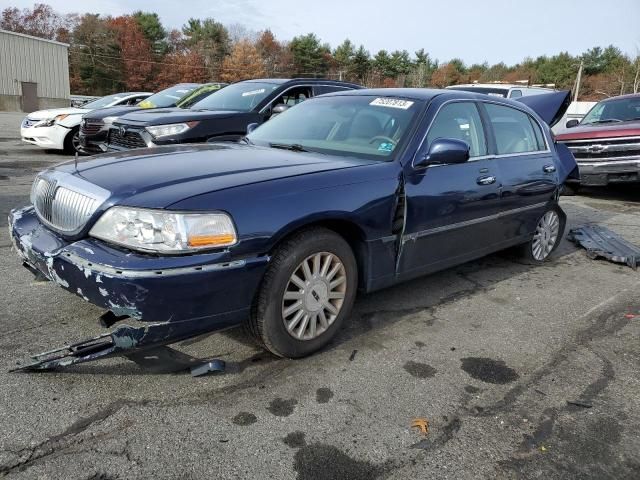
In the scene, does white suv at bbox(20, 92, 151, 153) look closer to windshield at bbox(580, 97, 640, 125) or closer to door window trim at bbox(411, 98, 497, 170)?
door window trim at bbox(411, 98, 497, 170)

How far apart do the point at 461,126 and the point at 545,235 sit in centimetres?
195

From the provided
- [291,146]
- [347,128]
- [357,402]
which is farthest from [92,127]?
[357,402]

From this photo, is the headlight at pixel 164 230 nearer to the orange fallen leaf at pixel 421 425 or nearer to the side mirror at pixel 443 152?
the orange fallen leaf at pixel 421 425

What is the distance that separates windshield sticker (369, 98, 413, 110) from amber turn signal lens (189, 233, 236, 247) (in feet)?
6.27

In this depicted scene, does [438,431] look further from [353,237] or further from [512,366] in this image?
[353,237]

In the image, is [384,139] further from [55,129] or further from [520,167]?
[55,129]

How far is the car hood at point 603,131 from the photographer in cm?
862

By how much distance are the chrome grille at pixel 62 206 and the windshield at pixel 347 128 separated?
152 centimetres

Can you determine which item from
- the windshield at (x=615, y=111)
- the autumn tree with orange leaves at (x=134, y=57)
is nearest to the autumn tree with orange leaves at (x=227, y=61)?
the autumn tree with orange leaves at (x=134, y=57)

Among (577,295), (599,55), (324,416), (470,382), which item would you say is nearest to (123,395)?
(324,416)

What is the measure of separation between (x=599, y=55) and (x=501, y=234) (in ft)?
260

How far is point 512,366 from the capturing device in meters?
3.15

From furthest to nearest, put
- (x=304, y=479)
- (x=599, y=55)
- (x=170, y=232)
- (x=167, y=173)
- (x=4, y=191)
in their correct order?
(x=599, y=55)
(x=4, y=191)
(x=167, y=173)
(x=170, y=232)
(x=304, y=479)

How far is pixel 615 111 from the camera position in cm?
1003
